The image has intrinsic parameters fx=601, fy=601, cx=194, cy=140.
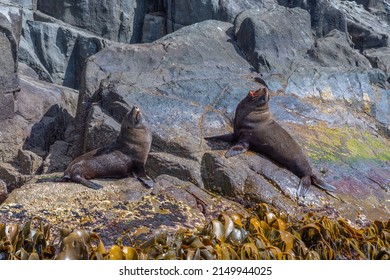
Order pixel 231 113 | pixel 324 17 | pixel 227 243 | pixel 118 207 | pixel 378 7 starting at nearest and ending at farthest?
pixel 227 243
pixel 118 207
pixel 231 113
pixel 324 17
pixel 378 7

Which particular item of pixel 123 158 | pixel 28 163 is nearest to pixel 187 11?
pixel 28 163

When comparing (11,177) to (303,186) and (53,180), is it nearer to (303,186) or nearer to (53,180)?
(53,180)

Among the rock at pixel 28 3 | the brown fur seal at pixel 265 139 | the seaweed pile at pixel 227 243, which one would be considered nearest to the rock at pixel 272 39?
the brown fur seal at pixel 265 139

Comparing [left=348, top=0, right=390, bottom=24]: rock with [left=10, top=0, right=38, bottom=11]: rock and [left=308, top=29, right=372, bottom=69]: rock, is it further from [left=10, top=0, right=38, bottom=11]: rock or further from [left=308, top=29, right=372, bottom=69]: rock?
[left=10, top=0, right=38, bottom=11]: rock

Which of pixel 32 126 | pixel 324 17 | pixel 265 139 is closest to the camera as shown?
pixel 265 139

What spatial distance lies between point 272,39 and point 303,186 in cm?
479

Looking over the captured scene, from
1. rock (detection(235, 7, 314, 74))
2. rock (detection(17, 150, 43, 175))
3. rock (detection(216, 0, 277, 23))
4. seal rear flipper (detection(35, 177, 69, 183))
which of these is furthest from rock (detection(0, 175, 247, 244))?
rock (detection(216, 0, 277, 23))

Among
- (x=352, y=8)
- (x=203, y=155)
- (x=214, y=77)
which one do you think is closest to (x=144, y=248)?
(x=203, y=155)

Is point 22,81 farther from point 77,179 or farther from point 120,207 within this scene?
point 120,207

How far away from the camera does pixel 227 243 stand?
4.94 metres

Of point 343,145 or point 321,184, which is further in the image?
point 343,145

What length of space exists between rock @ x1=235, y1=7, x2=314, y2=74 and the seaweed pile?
532 cm

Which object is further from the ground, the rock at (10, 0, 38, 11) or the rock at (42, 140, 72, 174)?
the rock at (10, 0, 38, 11)

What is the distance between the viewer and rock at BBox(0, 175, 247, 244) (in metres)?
5.60
